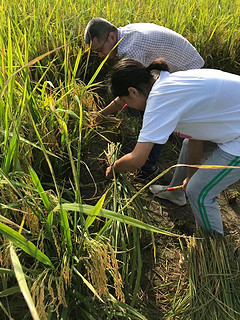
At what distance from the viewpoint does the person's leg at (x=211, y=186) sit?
1.41 metres

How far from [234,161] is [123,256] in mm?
691

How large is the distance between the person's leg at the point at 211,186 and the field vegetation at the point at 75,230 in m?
0.10

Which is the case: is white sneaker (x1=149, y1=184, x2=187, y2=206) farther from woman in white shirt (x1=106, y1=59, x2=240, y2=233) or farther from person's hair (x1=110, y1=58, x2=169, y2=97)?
person's hair (x1=110, y1=58, x2=169, y2=97)

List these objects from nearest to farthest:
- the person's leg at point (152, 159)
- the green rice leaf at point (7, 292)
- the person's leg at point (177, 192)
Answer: the green rice leaf at point (7, 292) < the person's leg at point (177, 192) < the person's leg at point (152, 159)

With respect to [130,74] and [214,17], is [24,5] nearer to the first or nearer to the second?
[130,74]

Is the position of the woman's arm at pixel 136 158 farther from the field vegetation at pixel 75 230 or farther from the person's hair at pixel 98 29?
the person's hair at pixel 98 29

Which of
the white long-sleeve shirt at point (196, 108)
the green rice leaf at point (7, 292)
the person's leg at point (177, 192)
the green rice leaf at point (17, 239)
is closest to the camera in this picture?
the green rice leaf at point (17, 239)

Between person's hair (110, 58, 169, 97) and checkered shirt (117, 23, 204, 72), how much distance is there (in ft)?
2.05

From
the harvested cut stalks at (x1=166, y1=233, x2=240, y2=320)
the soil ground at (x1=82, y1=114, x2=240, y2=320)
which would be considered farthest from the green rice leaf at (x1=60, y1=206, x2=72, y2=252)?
the harvested cut stalks at (x1=166, y1=233, x2=240, y2=320)

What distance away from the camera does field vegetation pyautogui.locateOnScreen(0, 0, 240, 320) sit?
0.97 metres

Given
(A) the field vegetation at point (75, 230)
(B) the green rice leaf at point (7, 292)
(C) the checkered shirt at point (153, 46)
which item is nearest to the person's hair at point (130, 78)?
(A) the field vegetation at point (75, 230)

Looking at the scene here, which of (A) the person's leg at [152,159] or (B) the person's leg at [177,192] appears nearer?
(B) the person's leg at [177,192]

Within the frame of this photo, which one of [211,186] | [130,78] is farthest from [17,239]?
[211,186]

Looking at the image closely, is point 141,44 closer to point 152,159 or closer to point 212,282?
point 152,159
